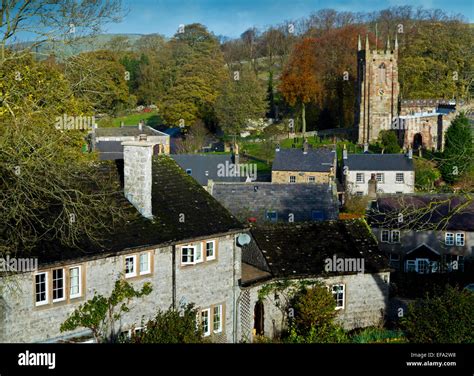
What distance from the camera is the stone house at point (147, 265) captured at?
15922 millimetres

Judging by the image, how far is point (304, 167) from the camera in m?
49.8

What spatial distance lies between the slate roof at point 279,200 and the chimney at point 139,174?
617 inches

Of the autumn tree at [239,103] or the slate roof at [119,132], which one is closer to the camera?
the slate roof at [119,132]

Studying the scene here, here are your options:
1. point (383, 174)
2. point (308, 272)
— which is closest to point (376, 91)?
point (383, 174)

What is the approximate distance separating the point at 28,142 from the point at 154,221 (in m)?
5.63

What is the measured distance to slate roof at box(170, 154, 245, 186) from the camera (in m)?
46.6

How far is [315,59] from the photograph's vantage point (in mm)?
70938

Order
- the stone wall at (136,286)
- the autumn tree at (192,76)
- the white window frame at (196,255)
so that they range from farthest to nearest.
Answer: the autumn tree at (192,76) < the white window frame at (196,255) < the stone wall at (136,286)
